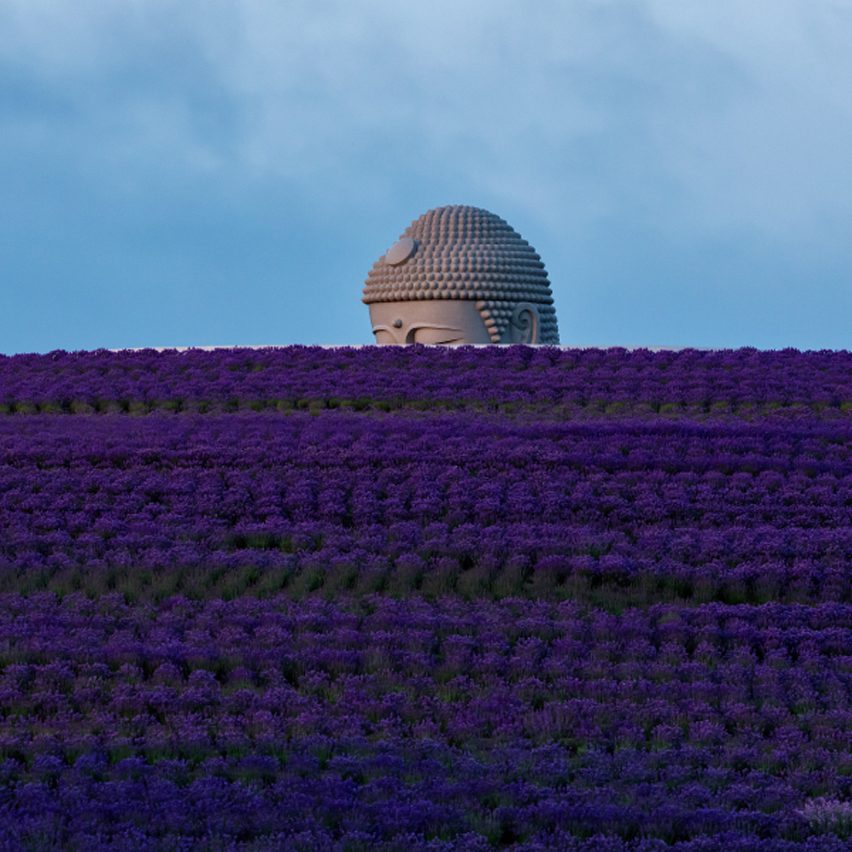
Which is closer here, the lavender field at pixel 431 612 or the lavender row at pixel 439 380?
the lavender field at pixel 431 612

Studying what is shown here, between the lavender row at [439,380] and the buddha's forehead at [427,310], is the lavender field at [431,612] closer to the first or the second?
the lavender row at [439,380]

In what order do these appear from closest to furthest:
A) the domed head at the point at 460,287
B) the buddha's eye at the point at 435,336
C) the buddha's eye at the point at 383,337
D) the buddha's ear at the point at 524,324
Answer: the domed head at the point at 460,287 < the buddha's eye at the point at 435,336 < the buddha's ear at the point at 524,324 < the buddha's eye at the point at 383,337

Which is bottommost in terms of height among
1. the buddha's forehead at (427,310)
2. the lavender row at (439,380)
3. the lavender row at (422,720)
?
the lavender row at (422,720)

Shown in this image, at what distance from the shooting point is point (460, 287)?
42.4m

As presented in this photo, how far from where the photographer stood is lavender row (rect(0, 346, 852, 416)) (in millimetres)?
28516

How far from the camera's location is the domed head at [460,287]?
1677 inches

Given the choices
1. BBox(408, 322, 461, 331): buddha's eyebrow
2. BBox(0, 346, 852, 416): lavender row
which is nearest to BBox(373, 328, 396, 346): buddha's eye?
BBox(408, 322, 461, 331): buddha's eyebrow

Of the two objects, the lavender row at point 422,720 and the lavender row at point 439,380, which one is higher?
the lavender row at point 439,380

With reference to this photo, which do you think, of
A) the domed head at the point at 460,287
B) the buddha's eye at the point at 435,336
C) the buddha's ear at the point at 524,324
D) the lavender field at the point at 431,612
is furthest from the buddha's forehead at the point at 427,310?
the lavender field at the point at 431,612

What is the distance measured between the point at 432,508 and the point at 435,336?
894 inches

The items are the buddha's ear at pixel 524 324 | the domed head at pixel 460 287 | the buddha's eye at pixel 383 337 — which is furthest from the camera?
the buddha's eye at pixel 383 337

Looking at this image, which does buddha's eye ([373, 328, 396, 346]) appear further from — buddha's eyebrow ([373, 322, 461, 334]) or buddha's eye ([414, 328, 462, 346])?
buddha's eye ([414, 328, 462, 346])

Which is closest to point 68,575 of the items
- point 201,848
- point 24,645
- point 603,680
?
point 24,645

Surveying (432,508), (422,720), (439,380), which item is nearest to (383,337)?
(439,380)
